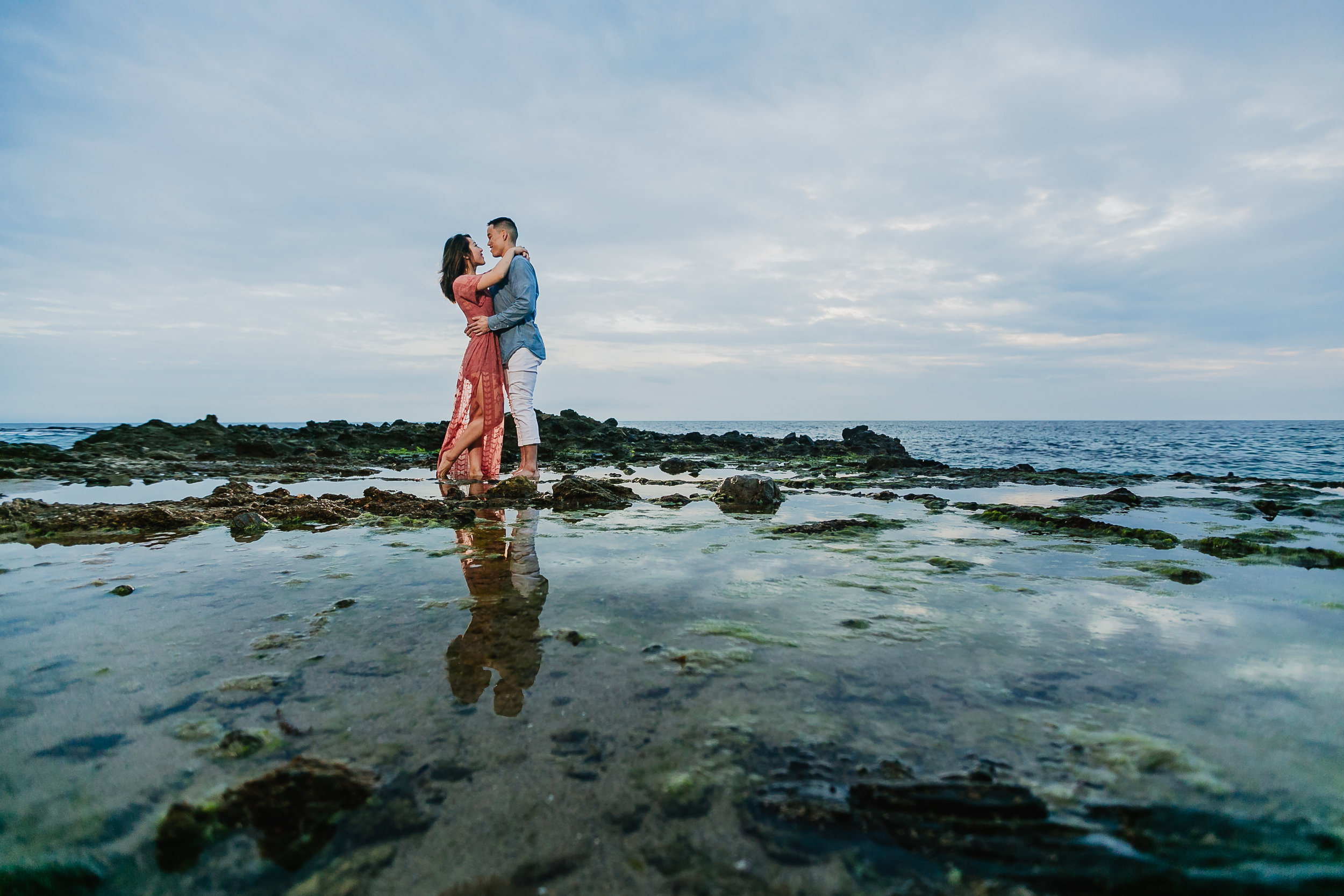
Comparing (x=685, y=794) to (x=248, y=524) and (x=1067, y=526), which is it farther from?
(x=1067, y=526)

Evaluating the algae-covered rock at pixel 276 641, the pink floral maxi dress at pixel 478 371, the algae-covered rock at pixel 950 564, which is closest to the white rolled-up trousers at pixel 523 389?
the pink floral maxi dress at pixel 478 371

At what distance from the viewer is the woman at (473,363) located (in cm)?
741

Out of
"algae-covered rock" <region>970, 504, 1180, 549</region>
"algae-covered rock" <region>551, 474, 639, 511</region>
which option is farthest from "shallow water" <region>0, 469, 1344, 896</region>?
"algae-covered rock" <region>551, 474, 639, 511</region>

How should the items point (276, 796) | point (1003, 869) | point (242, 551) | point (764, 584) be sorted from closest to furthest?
point (1003, 869) → point (276, 796) → point (764, 584) → point (242, 551)

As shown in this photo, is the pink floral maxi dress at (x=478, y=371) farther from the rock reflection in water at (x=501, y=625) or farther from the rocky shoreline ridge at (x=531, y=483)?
the rock reflection in water at (x=501, y=625)

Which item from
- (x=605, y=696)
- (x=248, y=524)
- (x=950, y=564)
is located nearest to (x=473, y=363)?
(x=248, y=524)

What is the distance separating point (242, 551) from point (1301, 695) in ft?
16.1

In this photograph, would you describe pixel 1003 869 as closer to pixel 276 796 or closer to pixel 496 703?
pixel 496 703

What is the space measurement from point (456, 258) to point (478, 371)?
1.45m

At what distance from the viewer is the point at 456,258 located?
7496 millimetres

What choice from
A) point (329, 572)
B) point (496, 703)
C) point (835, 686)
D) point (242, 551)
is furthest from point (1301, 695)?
point (242, 551)

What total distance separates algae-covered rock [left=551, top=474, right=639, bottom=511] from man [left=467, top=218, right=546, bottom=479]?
1.06m

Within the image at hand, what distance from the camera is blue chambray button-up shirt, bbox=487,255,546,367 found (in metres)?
7.15

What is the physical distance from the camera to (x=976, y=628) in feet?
7.94
